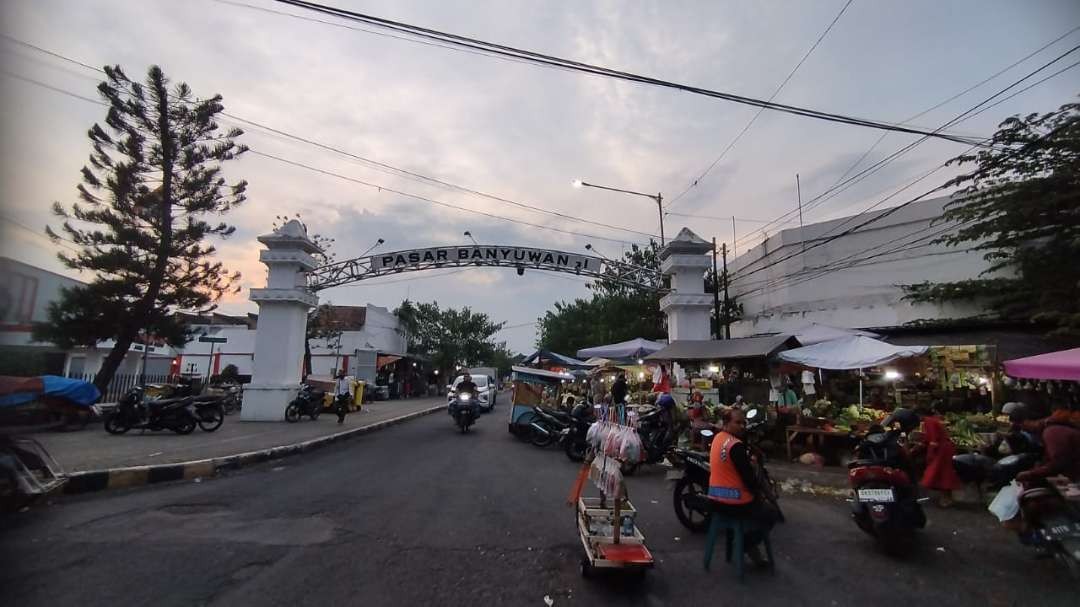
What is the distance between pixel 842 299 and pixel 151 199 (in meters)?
25.3

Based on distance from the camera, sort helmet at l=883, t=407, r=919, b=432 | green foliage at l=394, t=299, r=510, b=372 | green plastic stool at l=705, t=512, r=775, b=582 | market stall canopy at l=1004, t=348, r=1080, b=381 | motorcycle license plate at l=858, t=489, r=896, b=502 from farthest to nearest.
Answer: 1. green foliage at l=394, t=299, r=510, b=372
2. market stall canopy at l=1004, t=348, r=1080, b=381
3. helmet at l=883, t=407, r=919, b=432
4. motorcycle license plate at l=858, t=489, r=896, b=502
5. green plastic stool at l=705, t=512, r=775, b=582

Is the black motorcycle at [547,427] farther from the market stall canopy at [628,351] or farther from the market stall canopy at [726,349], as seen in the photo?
the market stall canopy at [628,351]

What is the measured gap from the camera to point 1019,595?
3748 mm

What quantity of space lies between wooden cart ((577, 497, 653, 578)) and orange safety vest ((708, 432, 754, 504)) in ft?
2.51

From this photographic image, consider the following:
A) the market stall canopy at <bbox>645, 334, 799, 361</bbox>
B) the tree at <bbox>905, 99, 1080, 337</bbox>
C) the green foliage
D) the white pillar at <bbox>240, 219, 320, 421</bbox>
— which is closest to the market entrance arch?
the white pillar at <bbox>240, 219, 320, 421</bbox>

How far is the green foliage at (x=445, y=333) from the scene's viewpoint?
43.2 meters

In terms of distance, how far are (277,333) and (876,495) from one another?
1454cm

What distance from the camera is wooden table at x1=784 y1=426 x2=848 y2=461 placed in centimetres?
892

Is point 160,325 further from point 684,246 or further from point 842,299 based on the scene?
point 842,299

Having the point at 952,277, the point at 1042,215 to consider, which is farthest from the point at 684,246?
the point at 952,277

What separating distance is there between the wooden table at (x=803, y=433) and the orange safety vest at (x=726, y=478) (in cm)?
616

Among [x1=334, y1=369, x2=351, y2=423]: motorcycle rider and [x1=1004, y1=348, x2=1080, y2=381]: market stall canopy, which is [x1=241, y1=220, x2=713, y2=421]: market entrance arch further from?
[x1=1004, y1=348, x2=1080, y2=381]: market stall canopy

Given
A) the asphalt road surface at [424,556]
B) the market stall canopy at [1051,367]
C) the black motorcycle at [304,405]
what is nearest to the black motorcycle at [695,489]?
the asphalt road surface at [424,556]

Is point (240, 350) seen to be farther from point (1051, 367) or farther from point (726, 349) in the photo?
point (1051, 367)
